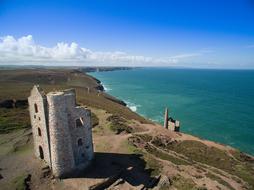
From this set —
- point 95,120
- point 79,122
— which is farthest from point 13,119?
point 79,122

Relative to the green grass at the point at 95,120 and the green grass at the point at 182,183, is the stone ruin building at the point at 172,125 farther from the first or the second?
the green grass at the point at 182,183

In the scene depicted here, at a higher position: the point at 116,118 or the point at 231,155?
the point at 116,118

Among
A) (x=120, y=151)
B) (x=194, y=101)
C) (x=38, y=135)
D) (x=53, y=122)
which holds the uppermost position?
(x=53, y=122)

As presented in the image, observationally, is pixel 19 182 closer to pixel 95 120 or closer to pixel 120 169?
pixel 120 169

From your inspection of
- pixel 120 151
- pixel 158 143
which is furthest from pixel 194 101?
pixel 120 151

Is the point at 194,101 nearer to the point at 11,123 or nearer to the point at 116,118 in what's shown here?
the point at 116,118

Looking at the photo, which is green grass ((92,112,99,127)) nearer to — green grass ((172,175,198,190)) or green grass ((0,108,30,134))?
green grass ((0,108,30,134))
